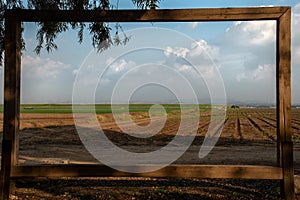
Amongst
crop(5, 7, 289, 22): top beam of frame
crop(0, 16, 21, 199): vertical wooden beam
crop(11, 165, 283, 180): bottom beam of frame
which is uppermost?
crop(5, 7, 289, 22): top beam of frame

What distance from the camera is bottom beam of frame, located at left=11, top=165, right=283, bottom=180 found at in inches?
231

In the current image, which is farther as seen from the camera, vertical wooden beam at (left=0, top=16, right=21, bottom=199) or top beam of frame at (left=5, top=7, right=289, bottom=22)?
vertical wooden beam at (left=0, top=16, right=21, bottom=199)

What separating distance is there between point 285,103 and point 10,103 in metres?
4.45

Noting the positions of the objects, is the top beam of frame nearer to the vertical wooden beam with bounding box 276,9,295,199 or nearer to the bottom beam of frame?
the vertical wooden beam with bounding box 276,9,295,199

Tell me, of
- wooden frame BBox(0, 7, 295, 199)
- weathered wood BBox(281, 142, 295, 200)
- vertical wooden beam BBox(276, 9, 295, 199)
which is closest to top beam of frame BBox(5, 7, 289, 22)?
wooden frame BBox(0, 7, 295, 199)

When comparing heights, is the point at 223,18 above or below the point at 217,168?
above

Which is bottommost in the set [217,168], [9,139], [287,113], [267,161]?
[267,161]

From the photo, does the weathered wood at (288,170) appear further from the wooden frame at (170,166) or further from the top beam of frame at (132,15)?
the top beam of frame at (132,15)

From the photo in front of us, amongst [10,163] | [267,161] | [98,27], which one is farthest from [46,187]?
[267,161]

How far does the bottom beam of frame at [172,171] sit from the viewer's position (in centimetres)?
586

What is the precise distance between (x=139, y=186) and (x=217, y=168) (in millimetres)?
1949

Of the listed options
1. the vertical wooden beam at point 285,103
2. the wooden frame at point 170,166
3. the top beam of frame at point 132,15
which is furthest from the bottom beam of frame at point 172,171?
the top beam of frame at point 132,15

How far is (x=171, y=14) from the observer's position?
592cm

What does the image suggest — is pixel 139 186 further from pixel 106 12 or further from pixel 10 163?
pixel 106 12
